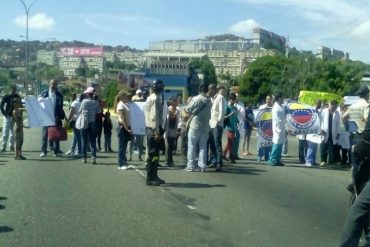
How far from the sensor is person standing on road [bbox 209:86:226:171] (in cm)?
1509

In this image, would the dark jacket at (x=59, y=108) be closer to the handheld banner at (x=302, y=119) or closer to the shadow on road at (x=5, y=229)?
the handheld banner at (x=302, y=119)

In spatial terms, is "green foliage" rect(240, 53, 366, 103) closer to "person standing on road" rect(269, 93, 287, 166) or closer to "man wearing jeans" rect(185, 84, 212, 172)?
"person standing on road" rect(269, 93, 287, 166)

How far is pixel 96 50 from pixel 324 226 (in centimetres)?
17927

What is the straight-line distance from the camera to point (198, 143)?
48.1 ft

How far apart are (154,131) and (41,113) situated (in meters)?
5.98

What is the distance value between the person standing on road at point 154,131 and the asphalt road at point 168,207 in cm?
27

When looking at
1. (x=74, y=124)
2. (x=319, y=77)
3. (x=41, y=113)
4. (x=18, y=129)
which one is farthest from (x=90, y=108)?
(x=319, y=77)

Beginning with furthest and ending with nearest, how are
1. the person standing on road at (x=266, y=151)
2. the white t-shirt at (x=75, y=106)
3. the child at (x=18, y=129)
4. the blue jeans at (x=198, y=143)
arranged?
the person standing on road at (x=266, y=151) < the white t-shirt at (x=75, y=106) < the child at (x=18, y=129) < the blue jeans at (x=198, y=143)

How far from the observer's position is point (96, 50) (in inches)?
7274

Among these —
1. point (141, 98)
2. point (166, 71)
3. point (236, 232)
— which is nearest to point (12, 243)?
point (236, 232)

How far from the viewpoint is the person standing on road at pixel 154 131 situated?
40.4 feet

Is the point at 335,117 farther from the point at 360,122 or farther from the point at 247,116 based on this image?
the point at 360,122

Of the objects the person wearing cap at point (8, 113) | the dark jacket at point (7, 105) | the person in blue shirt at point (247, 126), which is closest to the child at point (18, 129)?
the person wearing cap at point (8, 113)

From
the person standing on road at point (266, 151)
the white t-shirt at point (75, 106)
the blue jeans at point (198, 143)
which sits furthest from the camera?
the person standing on road at point (266, 151)
